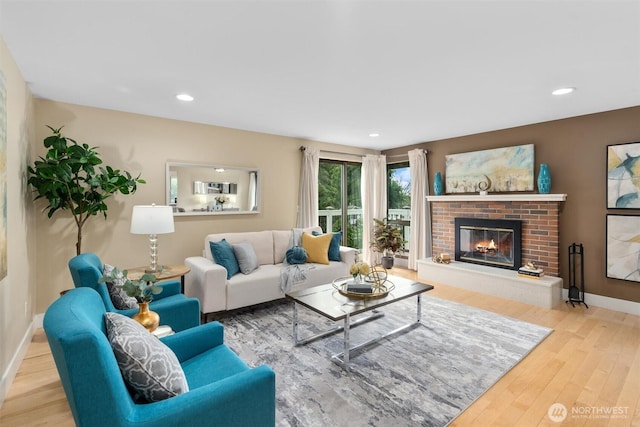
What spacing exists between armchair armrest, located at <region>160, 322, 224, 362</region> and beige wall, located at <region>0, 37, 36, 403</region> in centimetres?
137

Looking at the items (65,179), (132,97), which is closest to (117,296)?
(65,179)

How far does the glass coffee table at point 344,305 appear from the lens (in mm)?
2512

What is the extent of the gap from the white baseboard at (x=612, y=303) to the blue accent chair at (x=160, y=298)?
4.54 metres

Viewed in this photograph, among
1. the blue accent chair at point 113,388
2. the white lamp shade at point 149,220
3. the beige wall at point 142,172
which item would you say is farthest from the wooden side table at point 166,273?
the blue accent chair at point 113,388

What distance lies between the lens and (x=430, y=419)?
190cm

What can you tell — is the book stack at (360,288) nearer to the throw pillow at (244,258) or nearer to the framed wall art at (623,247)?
the throw pillow at (244,258)

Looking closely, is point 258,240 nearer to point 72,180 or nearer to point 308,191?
point 308,191

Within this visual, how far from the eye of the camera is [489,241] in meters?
4.80

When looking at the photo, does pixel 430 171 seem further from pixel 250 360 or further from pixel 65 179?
pixel 65 179

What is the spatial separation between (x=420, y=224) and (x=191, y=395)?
16.5 feet

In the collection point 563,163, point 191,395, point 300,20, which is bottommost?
point 191,395

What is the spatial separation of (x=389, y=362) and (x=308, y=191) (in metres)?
3.17

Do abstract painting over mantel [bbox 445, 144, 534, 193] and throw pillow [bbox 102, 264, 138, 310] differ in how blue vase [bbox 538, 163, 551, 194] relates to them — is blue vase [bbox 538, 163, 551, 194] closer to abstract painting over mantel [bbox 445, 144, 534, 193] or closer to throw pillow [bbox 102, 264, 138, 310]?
abstract painting over mantel [bbox 445, 144, 534, 193]

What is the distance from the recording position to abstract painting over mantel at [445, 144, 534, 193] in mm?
4371
